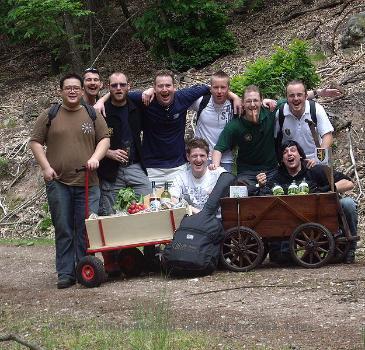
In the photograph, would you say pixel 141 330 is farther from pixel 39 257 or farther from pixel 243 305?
pixel 39 257

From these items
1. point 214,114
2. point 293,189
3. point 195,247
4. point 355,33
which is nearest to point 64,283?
point 195,247

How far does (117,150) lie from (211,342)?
132 inches

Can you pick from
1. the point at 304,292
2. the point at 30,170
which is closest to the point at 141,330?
the point at 304,292

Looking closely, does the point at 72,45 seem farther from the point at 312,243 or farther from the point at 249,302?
the point at 249,302

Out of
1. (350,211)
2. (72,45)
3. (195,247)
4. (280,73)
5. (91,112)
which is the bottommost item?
(195,247)

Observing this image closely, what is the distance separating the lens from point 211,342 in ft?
17.6

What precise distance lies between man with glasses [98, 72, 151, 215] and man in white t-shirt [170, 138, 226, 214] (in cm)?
39

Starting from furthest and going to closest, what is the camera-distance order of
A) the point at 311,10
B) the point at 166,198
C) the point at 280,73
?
the point at 311,10, the point at 280,73, the point at 166,198

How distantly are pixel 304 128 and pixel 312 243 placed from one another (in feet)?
4.10

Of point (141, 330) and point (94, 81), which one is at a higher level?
point (94, 81)

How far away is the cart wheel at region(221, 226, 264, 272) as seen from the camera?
7844 mm

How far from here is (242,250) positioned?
309 inches

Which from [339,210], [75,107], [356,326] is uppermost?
[75,107]

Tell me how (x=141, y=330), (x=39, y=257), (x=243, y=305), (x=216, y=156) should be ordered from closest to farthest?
(x=141, y=330)
(x=243, y=305)
(x=216, y=156)
(x=39, y=257)
